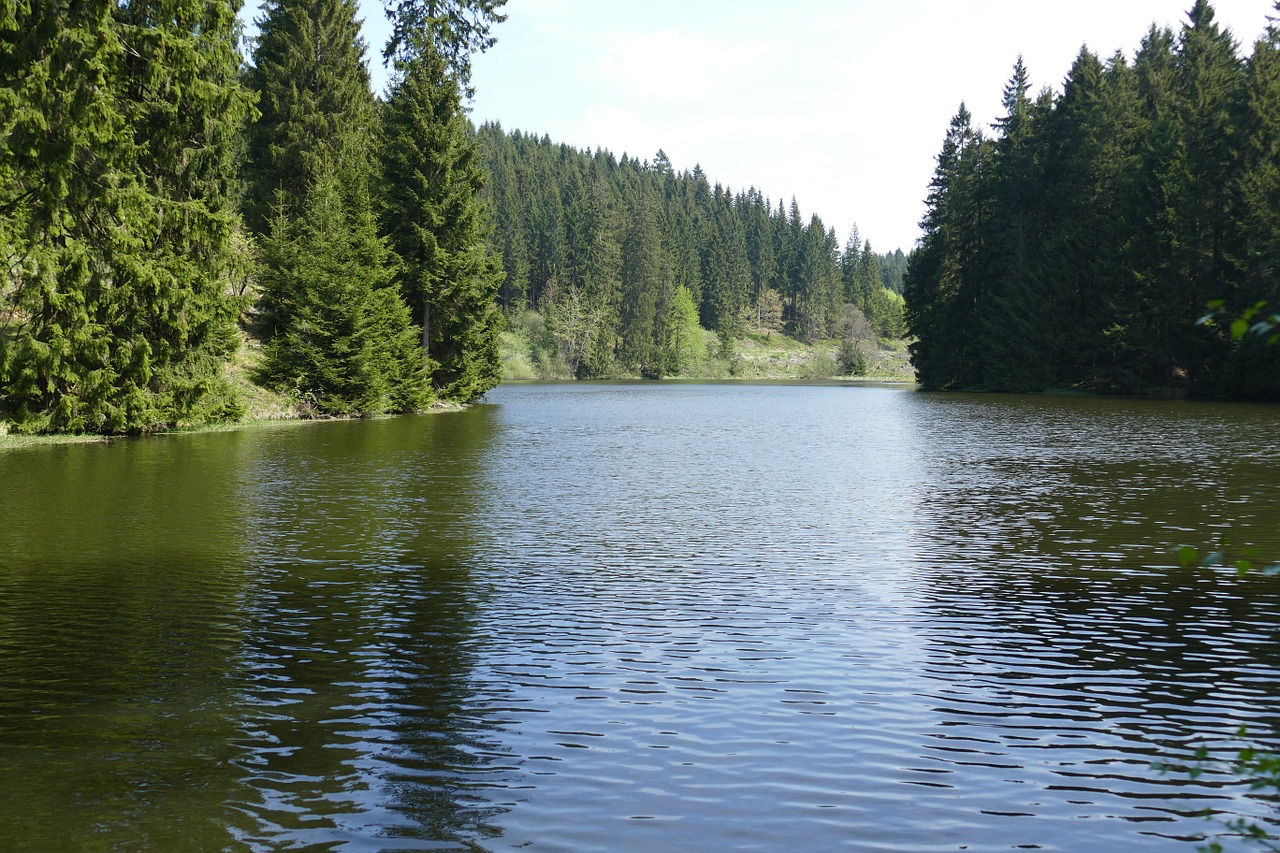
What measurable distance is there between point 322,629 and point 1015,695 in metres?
6.92

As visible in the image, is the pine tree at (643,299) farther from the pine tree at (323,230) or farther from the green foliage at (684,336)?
the pine tree at (323,230)

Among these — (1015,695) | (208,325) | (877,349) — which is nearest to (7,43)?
(208,325)

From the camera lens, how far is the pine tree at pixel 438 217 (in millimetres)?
50562

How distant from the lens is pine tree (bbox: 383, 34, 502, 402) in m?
50.6

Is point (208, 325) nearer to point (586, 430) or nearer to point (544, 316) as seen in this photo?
point (586, 430)

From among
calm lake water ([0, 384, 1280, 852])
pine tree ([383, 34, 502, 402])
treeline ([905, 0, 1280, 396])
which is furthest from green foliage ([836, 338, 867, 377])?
calm lake water ([0, 384, 1280, 852])

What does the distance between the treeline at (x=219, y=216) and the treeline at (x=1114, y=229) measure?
1625 inches

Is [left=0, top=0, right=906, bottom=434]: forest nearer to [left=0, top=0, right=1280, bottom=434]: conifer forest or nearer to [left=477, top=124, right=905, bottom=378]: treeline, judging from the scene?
[left=0, top=0, right=1280, bottom=434]: conifer forest

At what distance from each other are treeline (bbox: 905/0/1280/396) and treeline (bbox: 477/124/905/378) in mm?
46132

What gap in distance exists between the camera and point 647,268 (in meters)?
136

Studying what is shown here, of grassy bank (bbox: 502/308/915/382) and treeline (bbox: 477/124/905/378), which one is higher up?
treeline (bbox: 477/124/905/378)

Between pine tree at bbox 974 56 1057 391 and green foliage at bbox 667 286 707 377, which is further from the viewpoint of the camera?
green foliage at bbox 667 286 707 377

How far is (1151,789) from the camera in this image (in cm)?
650

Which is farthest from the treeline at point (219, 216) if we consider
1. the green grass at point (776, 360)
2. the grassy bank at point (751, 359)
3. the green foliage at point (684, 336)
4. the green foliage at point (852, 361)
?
the green foliage at point (852, 361)
